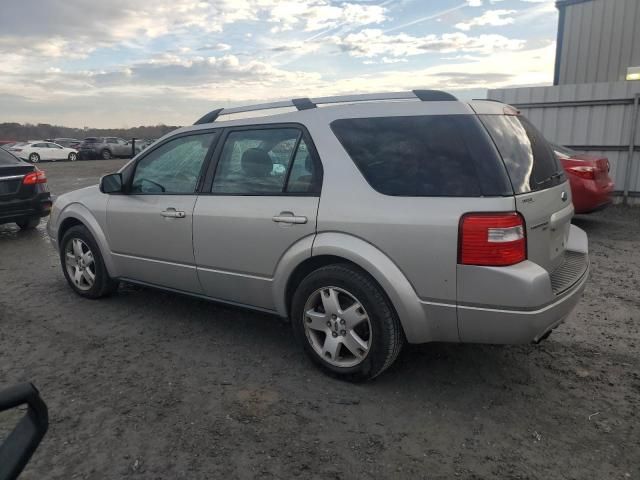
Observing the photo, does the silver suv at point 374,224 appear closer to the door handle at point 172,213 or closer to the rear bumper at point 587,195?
the door handle at point 172,213

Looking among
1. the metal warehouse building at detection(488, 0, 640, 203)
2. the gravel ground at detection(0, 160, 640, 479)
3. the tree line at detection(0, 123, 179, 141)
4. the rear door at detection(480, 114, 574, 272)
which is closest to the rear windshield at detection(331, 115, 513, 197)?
the rear door at detection(480, 114, 574, 272)

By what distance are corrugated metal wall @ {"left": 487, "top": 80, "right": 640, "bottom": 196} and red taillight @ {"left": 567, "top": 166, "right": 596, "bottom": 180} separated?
2987 mm

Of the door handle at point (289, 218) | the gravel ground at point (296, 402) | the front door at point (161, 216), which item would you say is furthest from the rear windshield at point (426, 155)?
the front door at point (161, 216)

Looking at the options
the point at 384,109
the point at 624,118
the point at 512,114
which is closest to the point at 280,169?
the point at 384,109

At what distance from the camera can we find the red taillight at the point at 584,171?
24.6 ft

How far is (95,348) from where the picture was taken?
3867mm

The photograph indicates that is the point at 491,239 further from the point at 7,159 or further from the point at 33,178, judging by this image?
the point at 7,159

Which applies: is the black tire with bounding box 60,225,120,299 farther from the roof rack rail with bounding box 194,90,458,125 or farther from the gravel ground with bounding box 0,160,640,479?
the roof rack rail with bounding box 194,90,458,125

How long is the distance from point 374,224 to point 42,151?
117 ft

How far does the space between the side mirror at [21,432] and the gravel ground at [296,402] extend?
1.25 metres

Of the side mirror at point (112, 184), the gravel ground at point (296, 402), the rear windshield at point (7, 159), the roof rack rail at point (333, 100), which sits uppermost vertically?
the roof rack rail at point (333, 100)

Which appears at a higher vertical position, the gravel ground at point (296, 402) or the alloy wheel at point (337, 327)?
the alloy wheel at point (337, 327)

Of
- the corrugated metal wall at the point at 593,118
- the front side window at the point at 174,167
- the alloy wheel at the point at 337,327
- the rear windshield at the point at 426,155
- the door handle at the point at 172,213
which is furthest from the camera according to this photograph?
the corrugated metal wall at the point at 593,118

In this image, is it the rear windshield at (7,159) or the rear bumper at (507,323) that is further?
the rear windshield at (7,159)
